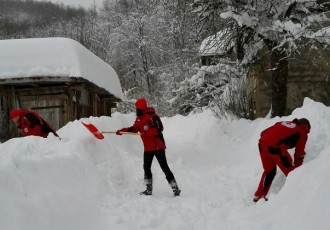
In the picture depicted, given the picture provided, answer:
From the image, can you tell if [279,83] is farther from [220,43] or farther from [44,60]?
[44,60]

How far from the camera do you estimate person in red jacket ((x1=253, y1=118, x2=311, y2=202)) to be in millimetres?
5941

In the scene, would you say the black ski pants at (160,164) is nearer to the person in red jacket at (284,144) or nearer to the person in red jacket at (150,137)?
the person in red jacket at (150,137)

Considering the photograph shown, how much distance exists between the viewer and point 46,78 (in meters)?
12.4

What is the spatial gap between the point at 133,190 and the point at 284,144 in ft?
8.45

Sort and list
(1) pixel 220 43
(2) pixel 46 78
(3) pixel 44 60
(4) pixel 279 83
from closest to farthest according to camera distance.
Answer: (4) pixel 279 83, (1) pixel 220 43, (2) pixel 46 78, (3) pixel 44 60

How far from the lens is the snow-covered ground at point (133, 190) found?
13.8ft

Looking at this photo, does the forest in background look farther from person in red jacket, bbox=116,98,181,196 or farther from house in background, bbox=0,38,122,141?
person in red jacket, bbox=116,98,181,196

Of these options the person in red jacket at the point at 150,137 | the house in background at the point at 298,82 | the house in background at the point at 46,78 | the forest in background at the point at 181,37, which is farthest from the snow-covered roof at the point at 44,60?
the person in red jacket at the point at 150,137

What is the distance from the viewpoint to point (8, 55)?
13.0m

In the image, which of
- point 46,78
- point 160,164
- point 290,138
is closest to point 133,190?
point 160,164

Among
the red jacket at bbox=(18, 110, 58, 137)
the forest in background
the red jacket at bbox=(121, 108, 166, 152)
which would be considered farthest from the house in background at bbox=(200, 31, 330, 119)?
the red jacket at bbox=(18, 110, 58, 137)

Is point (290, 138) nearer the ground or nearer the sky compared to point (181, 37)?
nearer the ground

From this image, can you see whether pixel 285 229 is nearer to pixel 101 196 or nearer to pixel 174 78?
pixel 101 196

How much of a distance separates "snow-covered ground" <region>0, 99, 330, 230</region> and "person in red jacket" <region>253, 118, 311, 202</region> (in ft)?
1.02
